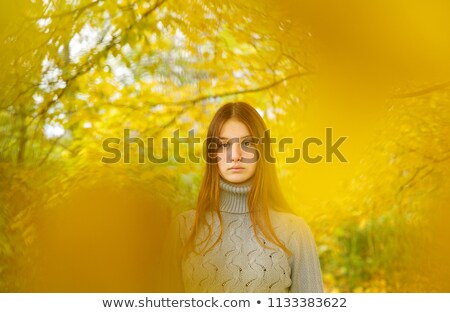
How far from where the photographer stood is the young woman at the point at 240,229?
2.08 m

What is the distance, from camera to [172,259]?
7.16 ft

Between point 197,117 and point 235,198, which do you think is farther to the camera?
point 197,117

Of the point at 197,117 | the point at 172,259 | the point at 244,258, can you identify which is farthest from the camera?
the point at 197,117

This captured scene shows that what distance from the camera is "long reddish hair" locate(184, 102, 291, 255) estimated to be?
2117 millimetres

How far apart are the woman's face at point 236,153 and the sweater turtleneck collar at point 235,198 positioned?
1.0 inches

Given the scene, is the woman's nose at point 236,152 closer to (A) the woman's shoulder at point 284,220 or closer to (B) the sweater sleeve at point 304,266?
(A) the woman's shoulder at point 284,220

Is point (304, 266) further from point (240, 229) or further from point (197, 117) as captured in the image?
point (197, 117)

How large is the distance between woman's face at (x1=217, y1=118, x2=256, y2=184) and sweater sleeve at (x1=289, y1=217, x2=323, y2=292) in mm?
310

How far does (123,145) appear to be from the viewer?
8.54ft

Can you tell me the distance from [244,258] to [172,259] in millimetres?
302

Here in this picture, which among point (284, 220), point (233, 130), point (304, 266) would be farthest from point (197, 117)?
point (304, 266)

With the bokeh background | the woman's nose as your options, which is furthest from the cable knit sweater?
the bokeh background

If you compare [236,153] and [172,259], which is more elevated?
[236,153]
